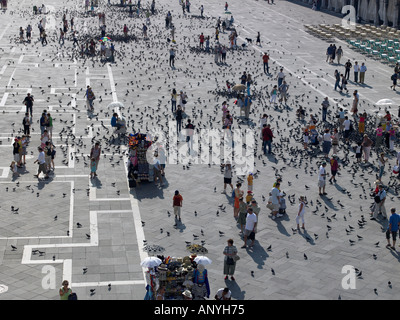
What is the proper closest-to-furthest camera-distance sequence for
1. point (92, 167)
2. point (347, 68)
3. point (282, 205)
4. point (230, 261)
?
point (230, 261), point (282, 205), point (92, 167), point (347, 68)

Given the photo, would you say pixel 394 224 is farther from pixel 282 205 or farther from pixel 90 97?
pixel 90 97

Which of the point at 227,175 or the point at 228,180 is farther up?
the point at 227,175

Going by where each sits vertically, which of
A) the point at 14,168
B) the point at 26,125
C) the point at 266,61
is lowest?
the point at 14,168

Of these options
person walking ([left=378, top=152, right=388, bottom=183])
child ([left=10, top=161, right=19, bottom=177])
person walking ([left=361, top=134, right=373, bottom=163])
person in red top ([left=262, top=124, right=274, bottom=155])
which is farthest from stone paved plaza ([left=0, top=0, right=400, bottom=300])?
person in red top ([left=262, top=124, right=274, bottom=155])

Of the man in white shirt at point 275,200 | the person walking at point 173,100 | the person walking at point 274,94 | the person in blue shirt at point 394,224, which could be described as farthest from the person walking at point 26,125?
the person in blue shirt at point 394,224

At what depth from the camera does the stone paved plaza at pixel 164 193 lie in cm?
2017

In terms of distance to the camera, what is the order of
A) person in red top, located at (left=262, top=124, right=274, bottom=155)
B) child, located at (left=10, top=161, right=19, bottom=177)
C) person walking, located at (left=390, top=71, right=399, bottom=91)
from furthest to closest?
person walking, located at (left=390, top=71, right=399, bottom=91) < person in red top, located at (left=262, top=124, right=274, bottom=155) < child, located at (left=10, top=161, right=19, bottom=177)

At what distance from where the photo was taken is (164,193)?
1061 inches

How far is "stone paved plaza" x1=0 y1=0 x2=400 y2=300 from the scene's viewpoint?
20.2m

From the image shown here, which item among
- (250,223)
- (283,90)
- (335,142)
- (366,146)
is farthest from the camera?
(283,90)

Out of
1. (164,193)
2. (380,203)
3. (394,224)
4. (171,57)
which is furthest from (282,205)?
(171,57)

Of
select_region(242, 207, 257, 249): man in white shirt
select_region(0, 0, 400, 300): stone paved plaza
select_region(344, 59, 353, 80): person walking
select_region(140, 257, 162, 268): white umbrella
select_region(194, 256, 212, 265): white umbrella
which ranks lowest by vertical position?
select_region(0, 0, 400, 300): stone paved plaza

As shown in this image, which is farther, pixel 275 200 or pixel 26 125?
pixel 26 125

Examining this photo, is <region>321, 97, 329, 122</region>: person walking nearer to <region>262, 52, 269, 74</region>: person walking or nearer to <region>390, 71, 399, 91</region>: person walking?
<region>390, 71, 399, 91</region>: person walking
